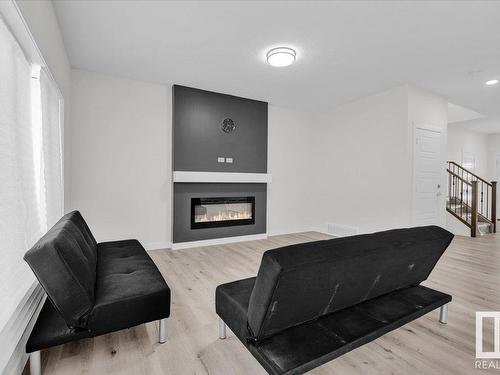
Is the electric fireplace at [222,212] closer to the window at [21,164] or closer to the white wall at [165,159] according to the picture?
the white wall at [165,159]

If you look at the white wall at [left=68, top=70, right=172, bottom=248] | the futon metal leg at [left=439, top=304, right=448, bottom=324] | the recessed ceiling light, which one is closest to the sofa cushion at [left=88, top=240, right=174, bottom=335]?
the white wall at [left=68, top=70, right=172, bottom=248]

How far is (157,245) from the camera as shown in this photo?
173 inches

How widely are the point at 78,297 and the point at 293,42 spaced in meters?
3.20

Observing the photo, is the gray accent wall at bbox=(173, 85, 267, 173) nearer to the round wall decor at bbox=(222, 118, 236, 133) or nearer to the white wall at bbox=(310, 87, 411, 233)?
the round wall decor at bbox=(222, 118, 236, 133)

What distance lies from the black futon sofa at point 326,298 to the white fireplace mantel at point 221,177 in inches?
113

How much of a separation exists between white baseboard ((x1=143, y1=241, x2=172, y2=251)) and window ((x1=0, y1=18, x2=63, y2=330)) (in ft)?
6.23

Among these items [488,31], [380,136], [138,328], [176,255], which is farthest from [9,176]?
[380,136]

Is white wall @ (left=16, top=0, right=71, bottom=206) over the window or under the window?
over

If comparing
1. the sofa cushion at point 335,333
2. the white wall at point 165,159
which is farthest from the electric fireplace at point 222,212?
the sofa cushion at point 335,333

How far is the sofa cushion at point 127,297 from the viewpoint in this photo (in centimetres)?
158

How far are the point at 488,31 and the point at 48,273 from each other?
176 inches

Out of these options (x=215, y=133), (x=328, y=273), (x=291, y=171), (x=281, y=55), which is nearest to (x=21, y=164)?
(x=328, y=273)

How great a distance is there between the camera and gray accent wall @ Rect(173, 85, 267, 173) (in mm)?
4477

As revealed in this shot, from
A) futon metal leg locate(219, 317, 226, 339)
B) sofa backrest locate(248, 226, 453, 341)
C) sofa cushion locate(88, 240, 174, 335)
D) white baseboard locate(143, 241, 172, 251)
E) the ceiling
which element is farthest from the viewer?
white baseboard locate(143, 241, 172, 251)
